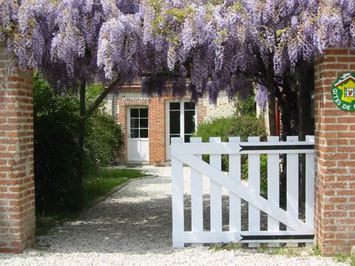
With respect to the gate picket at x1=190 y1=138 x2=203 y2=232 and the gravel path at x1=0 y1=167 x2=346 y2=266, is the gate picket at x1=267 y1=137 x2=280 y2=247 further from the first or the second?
the gate picket at x1=190 y1=138 x2=203 y2=232

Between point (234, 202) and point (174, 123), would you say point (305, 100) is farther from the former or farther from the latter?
point (174, 123)

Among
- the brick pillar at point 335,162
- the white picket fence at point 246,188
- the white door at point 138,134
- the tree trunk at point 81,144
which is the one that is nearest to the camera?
the brick pillar at point 335,162

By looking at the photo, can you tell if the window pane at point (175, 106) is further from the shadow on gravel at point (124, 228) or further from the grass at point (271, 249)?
the grass at point (271, 249)

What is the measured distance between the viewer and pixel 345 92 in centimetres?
428

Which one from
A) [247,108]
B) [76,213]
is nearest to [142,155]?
[247,108]

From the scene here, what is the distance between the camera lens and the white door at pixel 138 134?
1543cm

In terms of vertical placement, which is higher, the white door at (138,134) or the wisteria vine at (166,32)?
the wisteria vine at (166,32)

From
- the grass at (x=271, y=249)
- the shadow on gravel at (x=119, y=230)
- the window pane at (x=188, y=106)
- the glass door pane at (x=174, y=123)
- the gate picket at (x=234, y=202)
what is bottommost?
the shadow on gravel at (x=119, y=230)

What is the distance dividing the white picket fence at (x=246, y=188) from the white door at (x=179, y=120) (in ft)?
33.9

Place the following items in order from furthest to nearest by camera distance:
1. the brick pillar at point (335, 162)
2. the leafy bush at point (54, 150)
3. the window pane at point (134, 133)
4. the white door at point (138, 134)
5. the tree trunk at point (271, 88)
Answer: the window pane at point (134, 133) < the white door at point (138, 134) < the leafy bush at point (54, 150) < the tree trunk at point (271, 88) < the brick pillar at point (335, 162)

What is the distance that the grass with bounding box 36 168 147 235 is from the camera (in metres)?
6.25

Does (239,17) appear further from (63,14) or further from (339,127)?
(63,14)

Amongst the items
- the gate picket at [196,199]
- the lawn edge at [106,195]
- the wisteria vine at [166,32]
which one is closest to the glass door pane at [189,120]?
the lawn edge at [106,195]

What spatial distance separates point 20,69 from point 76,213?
125 inches
